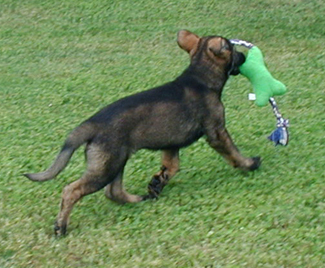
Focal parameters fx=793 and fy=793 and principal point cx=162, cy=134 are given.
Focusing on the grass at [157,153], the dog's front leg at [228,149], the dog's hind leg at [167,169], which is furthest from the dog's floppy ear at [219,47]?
the grass at [157,153]

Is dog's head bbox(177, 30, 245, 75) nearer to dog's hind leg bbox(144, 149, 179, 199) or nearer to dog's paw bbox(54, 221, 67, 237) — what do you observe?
dog's hind leg bbox(144, 149, 179, 199)

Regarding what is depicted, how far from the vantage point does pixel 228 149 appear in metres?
7.04

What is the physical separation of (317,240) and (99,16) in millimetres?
9259

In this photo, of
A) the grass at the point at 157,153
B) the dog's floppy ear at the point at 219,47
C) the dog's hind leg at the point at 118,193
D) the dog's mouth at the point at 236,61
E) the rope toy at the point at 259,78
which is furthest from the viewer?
the rope toy at the point at 259,78

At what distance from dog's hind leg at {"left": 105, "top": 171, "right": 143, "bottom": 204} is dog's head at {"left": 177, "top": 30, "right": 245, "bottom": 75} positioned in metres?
1.29

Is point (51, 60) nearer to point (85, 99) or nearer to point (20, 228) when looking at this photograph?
point (85, 99)

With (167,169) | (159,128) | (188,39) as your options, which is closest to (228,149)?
(167,169)

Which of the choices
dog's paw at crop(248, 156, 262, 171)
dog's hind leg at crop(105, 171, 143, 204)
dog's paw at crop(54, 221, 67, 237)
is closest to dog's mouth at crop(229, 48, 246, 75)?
dog's paw at crop(248, 156, 262, 171)

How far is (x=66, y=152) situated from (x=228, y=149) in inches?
60.5

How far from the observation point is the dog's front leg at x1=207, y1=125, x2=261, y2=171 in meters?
7.00

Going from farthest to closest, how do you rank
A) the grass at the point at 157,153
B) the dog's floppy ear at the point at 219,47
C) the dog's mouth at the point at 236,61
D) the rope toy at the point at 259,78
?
the rope toy at the point at 259,78, the dog's mouth at the point at 236,61, the dog's floppy ear at the point at 219,47, the grass at the point at 157,153

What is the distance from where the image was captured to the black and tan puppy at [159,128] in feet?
20.9

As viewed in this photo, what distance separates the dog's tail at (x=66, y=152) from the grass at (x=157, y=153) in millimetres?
513

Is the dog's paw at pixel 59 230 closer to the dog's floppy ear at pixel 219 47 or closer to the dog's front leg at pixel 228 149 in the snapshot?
the dog's front leg at pixel 228 149
